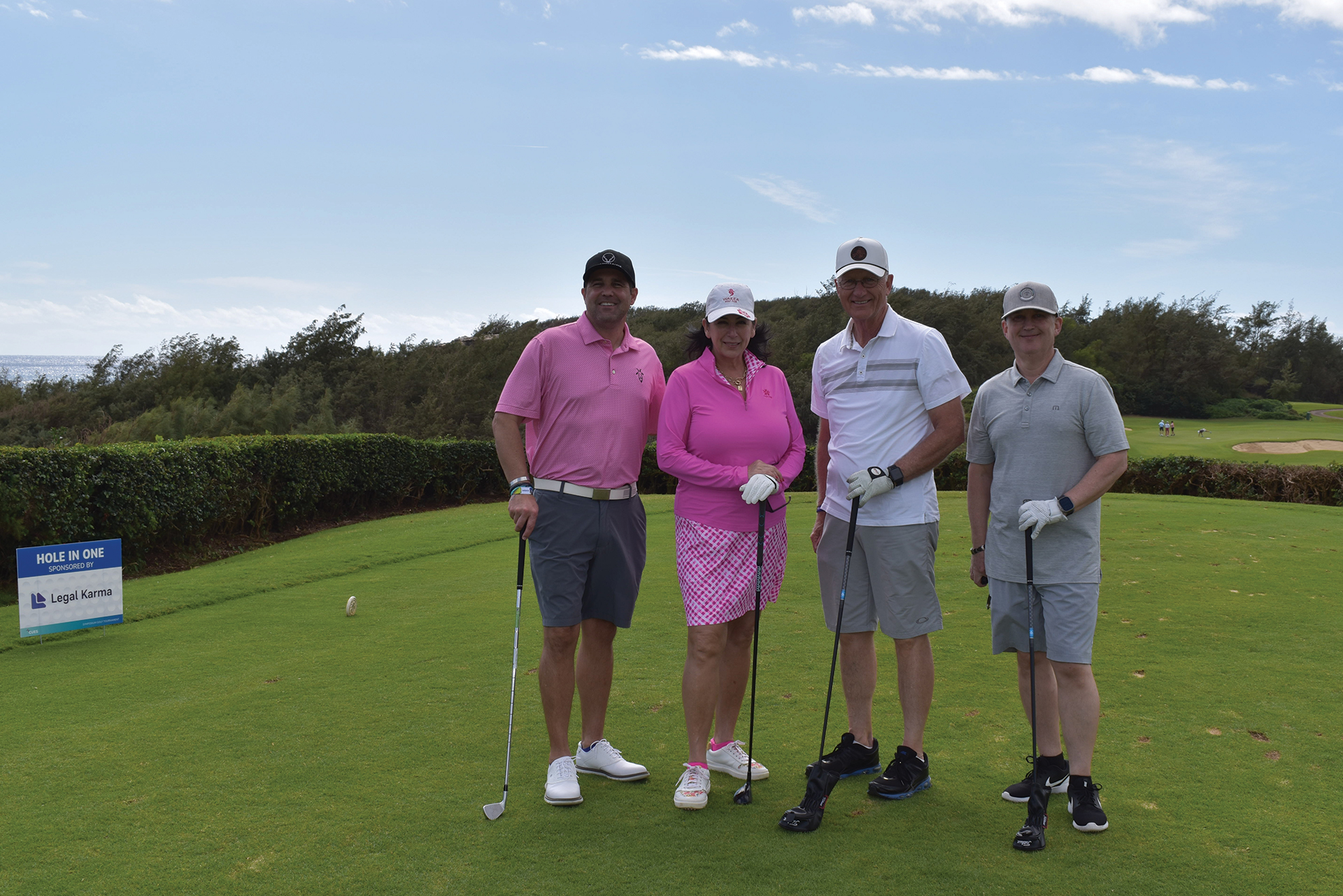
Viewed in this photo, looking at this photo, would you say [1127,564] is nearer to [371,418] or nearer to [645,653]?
[645,653]

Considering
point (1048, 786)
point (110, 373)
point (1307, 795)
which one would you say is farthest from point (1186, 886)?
point (110, 373)

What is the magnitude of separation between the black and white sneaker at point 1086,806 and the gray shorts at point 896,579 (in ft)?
2.14

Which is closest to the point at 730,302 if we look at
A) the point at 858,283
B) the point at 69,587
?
the point at 858,283

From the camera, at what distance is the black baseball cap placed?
11.4 feet

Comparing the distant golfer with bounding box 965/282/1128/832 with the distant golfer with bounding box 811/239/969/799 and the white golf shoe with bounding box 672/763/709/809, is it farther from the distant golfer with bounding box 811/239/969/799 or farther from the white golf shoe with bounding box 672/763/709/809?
the white golf shoe with bounding box 672/763/709/809

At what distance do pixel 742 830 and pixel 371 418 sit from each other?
42358 mm

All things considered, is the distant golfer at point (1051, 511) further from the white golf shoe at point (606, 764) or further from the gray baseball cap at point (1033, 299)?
the white golf shoe at point (606, 764)

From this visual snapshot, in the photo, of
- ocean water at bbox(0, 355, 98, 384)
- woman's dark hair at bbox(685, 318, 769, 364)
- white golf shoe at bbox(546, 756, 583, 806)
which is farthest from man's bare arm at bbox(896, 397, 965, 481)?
ocean water at bbox(0, 355, 98, 384)

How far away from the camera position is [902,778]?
10.5 feet

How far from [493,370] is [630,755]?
135 feet

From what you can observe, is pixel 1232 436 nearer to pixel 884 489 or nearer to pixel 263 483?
pixel 263 483

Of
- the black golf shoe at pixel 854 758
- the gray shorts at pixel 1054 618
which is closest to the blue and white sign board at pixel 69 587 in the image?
the black golf shoe at pixel 854 758

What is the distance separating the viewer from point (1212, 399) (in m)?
45.7

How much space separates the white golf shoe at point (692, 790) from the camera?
122 inches
